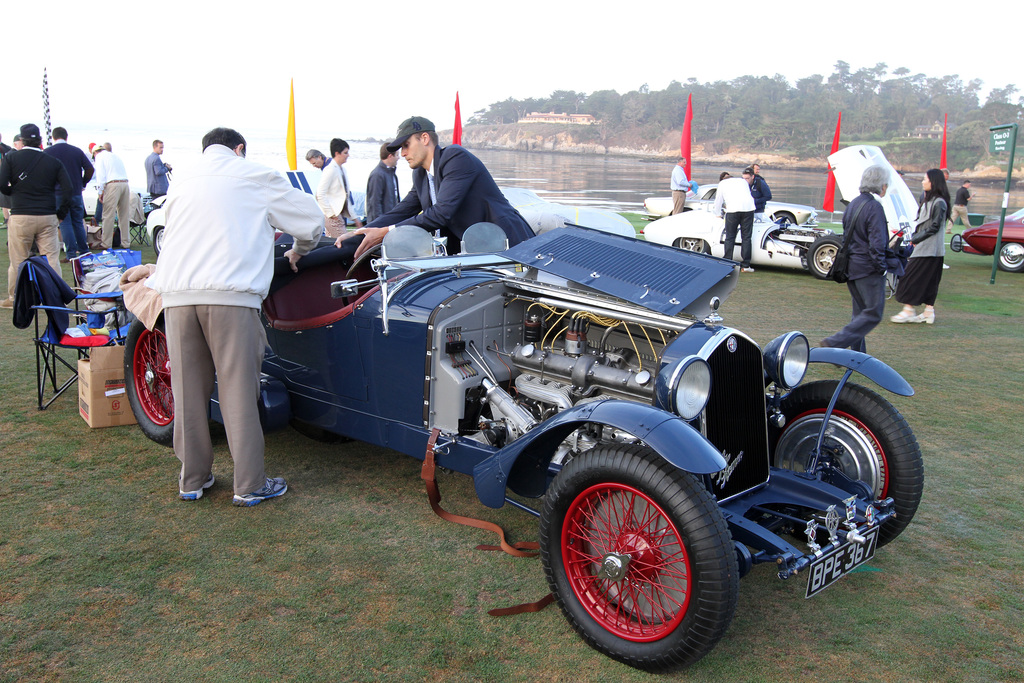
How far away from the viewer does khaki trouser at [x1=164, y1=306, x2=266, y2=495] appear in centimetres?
344

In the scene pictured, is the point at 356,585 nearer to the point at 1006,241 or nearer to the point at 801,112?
the point at 1006,241

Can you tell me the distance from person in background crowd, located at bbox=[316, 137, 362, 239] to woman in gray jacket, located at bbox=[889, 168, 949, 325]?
21.9 feet

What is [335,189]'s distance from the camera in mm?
9250

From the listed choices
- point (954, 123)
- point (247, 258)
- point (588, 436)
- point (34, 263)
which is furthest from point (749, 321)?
point (954, 123)

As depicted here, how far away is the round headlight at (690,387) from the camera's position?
2689 mm

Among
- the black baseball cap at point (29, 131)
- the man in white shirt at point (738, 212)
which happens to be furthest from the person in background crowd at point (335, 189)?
the man in white shirt at point (738, 212)

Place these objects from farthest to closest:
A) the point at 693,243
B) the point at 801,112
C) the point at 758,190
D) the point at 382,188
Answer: the point at 801,112, the point at 758,190, the point at 693,243, the point at 382,188

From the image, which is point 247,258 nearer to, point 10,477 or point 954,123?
point 10,477

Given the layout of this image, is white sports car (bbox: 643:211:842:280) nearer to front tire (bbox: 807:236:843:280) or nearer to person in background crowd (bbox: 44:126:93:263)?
front tire (bbox: 807:236:843:280)

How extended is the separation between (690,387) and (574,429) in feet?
1.61

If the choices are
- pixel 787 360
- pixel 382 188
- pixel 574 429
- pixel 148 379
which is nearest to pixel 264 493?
pixel 148 379

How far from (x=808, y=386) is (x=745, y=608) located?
1.10 meters

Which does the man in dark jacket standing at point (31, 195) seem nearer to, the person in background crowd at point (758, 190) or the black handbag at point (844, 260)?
the black handbag at point (844, 260)

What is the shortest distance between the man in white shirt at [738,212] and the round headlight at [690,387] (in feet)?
28.3
